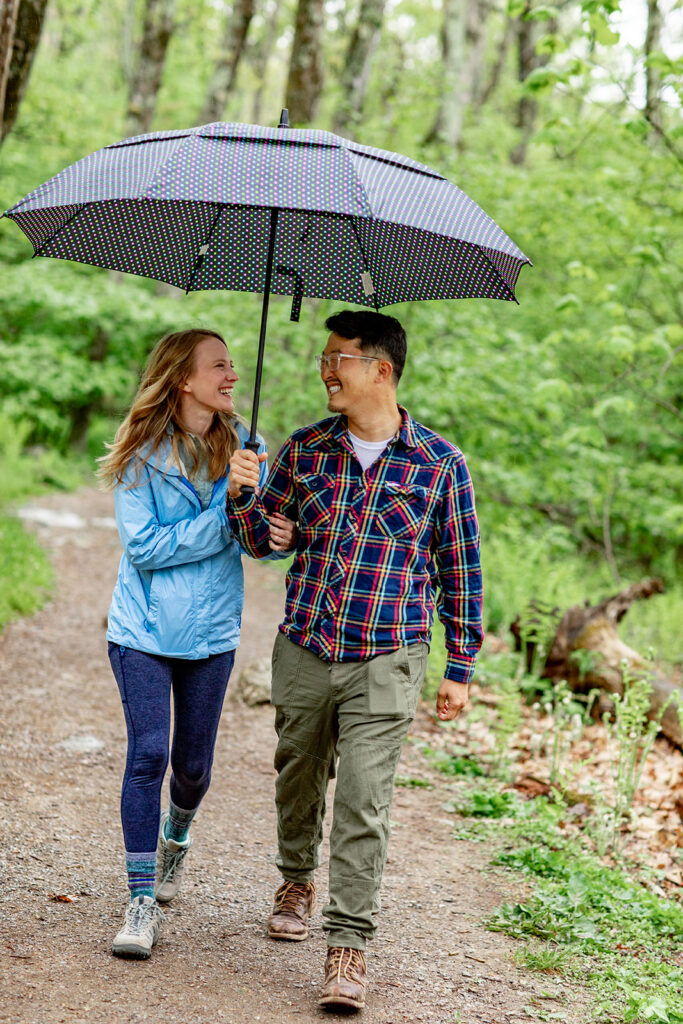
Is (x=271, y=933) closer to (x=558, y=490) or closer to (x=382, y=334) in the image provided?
(x=382, y=334)

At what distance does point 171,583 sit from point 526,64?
1771 centimetres

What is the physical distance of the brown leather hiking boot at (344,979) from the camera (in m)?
2.91

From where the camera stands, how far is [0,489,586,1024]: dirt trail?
9.66 feet

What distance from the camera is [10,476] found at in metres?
13.3

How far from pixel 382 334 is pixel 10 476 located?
36.6 feet

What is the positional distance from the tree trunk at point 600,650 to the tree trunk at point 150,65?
1167 centimetres

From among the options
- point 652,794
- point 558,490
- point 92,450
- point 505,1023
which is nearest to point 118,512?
point 505,1023

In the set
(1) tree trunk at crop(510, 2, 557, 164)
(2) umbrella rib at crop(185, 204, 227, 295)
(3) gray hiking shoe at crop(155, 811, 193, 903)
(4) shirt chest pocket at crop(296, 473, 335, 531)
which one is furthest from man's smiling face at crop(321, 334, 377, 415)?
(1) tree trunk at crop(510, 2, 557, 164)

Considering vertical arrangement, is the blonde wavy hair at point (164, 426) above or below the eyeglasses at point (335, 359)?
below

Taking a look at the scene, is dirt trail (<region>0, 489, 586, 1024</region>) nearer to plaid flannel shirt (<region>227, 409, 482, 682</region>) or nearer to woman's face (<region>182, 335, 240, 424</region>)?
plaid flannel shirt (<region>227, 409, 482, 682</region>)

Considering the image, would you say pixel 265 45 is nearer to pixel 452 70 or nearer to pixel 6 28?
pixel 452 70

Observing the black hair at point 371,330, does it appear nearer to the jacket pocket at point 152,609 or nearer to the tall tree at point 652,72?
the jacket pocket at point 152,609

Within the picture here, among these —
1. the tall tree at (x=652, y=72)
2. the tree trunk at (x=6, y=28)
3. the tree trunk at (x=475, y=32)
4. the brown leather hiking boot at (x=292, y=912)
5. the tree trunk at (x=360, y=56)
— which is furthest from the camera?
the tree trunk at (x=475, y=32)

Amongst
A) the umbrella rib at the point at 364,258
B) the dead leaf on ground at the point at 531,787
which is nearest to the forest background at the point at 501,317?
the umbrella rib at the point at 364,258
